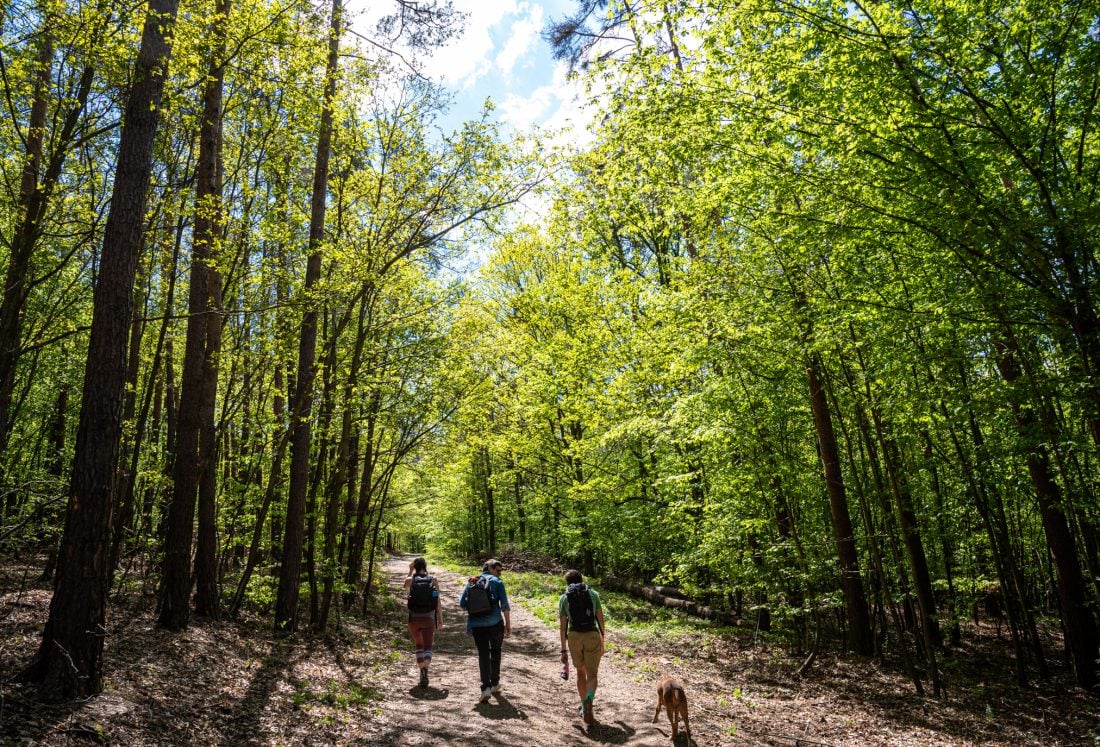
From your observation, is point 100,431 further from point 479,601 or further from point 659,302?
point 659,302

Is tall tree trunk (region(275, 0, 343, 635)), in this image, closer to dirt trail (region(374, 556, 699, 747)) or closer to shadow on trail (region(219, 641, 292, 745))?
shadow on trail (region(219, 641, 292, 745))

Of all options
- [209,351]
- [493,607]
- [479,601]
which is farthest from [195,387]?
[493,607]

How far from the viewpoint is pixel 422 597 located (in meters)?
8.48

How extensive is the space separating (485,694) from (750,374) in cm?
765

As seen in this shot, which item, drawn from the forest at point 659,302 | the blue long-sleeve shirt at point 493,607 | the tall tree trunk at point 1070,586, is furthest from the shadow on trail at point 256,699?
the tall tree trunk at point 1070,586

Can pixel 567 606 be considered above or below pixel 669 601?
above

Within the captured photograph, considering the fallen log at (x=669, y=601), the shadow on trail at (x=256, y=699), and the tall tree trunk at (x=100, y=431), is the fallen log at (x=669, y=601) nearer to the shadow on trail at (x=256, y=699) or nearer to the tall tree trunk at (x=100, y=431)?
the shadow on trail at (x=256, y=699)

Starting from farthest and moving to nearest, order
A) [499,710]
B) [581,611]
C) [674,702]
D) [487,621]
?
1. [487,621]
2. [499,710]
3. [581,611]
4. [674,702]

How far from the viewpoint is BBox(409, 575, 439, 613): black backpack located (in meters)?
8.42

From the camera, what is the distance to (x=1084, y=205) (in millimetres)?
4875

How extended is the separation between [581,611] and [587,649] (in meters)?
0.44

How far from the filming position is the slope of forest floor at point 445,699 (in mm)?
5504

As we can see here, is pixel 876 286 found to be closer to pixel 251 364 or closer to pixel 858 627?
pixel 858 627

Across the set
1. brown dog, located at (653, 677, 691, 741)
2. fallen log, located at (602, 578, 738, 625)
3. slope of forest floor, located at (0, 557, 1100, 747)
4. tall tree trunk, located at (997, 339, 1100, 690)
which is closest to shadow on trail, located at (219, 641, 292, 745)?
slope of forest floor, located at (0, 557, 1100, 747)
